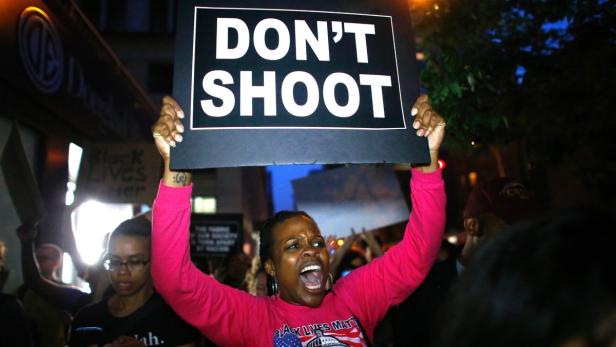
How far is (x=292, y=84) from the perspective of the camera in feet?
7.24

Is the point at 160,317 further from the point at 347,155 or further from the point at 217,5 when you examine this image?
the point at 217,5

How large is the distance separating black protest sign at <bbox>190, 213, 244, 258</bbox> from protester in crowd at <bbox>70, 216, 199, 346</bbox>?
228 inches

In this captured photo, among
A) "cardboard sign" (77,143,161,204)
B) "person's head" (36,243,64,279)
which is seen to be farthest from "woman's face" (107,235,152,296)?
"cardboard sign" (77,143,161,204)

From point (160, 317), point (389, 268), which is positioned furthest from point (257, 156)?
point (160, 317)

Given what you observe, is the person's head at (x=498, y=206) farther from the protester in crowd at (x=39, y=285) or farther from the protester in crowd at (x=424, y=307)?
the protester in crowd at (x=39, y=285)

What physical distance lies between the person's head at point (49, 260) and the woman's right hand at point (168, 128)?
394 cm

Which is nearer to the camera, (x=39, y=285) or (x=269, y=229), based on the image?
(x=269, y=229)

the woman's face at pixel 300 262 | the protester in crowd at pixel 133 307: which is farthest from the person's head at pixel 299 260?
the protester in crowd at pixel 133 307

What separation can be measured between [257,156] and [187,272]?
587mm

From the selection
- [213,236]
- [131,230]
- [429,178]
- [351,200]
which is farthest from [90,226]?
[429,178]

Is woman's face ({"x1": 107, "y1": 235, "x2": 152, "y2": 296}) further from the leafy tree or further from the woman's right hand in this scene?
the leafy tree

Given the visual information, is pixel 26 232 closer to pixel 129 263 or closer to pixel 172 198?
pixel 129 263

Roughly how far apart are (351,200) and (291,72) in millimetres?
4131

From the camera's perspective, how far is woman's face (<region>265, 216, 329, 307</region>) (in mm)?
2275
